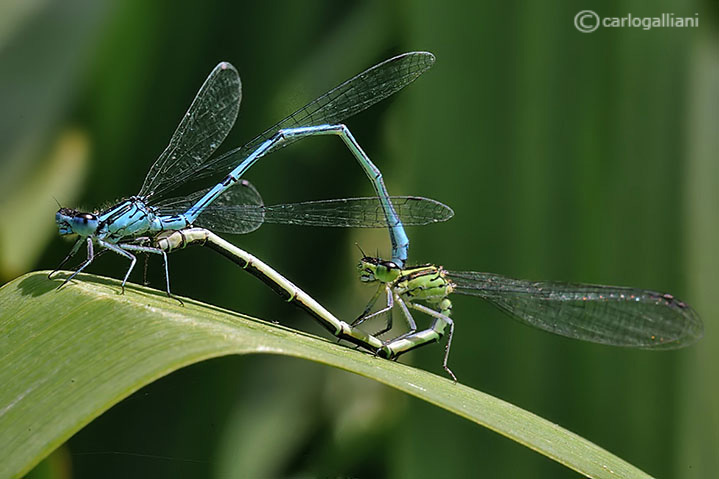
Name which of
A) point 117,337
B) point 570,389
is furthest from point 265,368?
point 117,337

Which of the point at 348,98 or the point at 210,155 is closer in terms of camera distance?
the point at 210,155

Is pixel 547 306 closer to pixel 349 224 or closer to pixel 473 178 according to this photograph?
pixel 473 178

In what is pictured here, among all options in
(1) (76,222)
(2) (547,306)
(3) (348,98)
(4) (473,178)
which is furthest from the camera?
(3) (348,98)

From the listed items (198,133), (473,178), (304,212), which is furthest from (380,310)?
(198,133)

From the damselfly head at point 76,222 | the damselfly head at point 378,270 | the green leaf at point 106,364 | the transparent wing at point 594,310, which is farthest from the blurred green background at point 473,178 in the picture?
the green leaf at point 106,364

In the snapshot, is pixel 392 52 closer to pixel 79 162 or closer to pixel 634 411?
pixel 79 162

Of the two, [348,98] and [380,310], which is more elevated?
[348,98]
